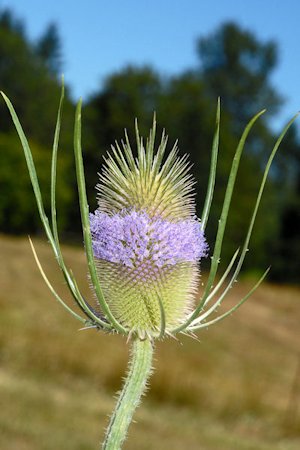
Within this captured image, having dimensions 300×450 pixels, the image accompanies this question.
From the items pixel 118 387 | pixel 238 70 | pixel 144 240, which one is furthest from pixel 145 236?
pixel 238 70

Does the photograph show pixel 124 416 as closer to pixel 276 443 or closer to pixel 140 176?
pixel 140 176

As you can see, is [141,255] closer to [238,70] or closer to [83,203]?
[83,203]

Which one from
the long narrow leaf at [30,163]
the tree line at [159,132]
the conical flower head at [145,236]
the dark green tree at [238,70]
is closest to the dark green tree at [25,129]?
the tree line at [159,132]

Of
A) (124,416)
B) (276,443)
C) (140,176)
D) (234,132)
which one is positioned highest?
(234,132)

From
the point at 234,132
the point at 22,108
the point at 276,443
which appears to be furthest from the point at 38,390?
the point at 234,132

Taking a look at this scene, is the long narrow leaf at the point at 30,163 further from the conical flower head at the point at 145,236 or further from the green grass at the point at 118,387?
the green grass at the point at 118,387

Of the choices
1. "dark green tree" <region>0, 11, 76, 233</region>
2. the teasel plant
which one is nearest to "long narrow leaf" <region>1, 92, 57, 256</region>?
the teasel plant

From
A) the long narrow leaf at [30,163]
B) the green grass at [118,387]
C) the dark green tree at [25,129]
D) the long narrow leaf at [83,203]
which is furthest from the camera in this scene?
the dark green tree at [25,129]

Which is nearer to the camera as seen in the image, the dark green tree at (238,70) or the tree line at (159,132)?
the tree line at (159,132)
